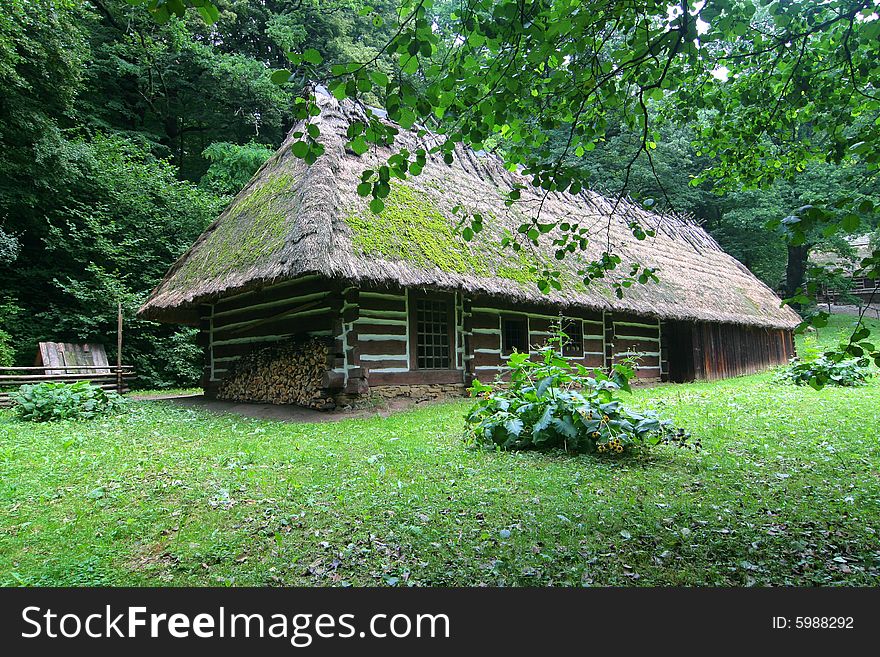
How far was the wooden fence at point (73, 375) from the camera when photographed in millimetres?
12156

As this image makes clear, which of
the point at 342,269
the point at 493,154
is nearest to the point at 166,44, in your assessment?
the point at 493,154

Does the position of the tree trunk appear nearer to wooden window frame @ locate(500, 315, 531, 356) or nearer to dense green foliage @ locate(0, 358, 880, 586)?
wooden window frame @ locate(500, 315, 531, 356)

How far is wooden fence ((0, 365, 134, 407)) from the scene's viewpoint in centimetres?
1216

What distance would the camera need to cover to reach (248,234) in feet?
34.9

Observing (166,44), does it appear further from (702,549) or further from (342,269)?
(702,549)

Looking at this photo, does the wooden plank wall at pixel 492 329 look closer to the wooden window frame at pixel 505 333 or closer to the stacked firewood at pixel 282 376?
the wooden window frame at pixel 505 333

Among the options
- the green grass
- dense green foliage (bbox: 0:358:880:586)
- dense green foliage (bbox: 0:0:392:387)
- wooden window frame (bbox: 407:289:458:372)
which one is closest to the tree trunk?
the green grass

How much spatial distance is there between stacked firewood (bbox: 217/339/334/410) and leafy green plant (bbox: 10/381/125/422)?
8.42ft

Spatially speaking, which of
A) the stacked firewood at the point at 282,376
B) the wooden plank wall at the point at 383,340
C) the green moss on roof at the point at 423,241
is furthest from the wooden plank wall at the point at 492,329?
the stacked firewood at the point at 282,376

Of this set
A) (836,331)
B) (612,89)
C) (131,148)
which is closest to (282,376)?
(612,89)

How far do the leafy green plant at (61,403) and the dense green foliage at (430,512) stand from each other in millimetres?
1491

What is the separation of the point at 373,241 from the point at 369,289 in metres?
1.01

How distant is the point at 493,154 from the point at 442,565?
50.1 ft

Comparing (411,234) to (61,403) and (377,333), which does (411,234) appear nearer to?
(377,333)
